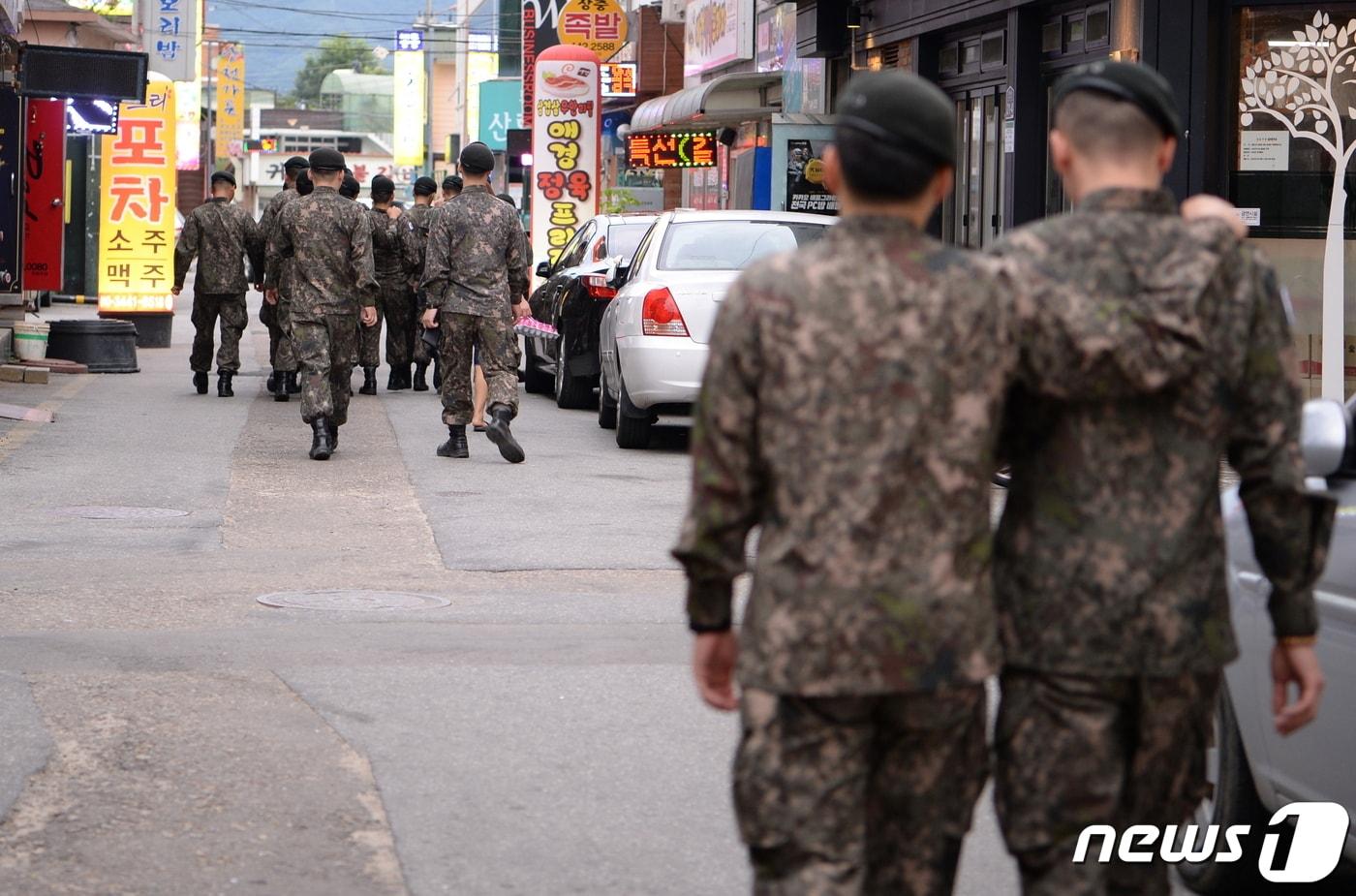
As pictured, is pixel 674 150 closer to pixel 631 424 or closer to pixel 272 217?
pixel 272 217

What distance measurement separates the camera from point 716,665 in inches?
134

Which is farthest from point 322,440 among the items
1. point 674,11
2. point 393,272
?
point 674,11

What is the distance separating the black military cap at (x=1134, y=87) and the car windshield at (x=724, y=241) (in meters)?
10.8

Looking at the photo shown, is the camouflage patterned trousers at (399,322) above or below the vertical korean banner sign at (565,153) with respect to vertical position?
below

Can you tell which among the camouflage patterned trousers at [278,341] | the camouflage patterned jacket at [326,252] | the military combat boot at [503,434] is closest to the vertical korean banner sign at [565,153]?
the camouflage patterned trousers at [278,341]

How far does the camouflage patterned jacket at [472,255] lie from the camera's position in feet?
44.9

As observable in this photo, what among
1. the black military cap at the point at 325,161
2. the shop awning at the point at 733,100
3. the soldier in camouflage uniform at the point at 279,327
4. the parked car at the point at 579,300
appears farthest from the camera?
the shop awning at the point at 733,100

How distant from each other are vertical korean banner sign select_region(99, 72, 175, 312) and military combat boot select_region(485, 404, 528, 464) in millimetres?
11737

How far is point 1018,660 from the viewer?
11.4 feet

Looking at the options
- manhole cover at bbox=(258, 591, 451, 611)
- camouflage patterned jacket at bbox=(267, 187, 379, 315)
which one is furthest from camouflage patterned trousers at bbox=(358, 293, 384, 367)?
manhole cover at bbox=(258, 591, 451, 611)

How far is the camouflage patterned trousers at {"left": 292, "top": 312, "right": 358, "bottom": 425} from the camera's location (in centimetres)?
1387

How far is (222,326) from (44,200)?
21.7ft

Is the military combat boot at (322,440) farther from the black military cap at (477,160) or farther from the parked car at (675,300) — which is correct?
the parked car at (675,300)

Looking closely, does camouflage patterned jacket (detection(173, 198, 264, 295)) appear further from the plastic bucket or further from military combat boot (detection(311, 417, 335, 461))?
military combat boot (detection(311, 417, 335, 461))
